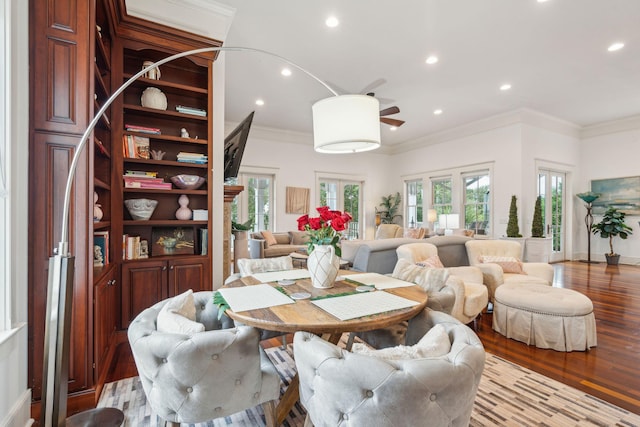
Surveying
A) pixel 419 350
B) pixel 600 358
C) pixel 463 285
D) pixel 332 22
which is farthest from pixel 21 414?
pixel 332 22

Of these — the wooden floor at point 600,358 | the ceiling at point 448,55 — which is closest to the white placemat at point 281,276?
the wooden floor at point 600,358

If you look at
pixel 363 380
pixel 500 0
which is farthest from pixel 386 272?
pixel 500 0

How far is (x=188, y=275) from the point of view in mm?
2791

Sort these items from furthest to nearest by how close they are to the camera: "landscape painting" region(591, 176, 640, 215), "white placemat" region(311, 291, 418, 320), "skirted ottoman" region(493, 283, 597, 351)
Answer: "landscape painting" region(591, 176, 640, 215)
"skirted ottoman" region(493, 283, 597, 351)
"white placemat" region(311, 291, 418, 320)

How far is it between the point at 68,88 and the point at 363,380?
2079mm

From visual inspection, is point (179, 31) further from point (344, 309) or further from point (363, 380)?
point (363, 380)

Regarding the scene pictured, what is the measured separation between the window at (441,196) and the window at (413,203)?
1.50 ft

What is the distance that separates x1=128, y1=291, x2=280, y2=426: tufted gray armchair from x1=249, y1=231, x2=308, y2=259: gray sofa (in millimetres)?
4770

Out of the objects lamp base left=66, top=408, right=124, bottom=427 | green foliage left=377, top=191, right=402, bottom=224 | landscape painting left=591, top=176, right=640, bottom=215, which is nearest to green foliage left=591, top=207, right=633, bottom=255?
landscape painting left=591, top=176, right=640, bottom=215

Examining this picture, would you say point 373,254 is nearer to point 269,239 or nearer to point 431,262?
point 431,262

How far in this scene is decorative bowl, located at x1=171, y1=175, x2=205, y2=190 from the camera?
112 inches

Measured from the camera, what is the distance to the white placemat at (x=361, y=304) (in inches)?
51.7

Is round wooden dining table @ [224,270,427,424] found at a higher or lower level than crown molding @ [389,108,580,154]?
lower

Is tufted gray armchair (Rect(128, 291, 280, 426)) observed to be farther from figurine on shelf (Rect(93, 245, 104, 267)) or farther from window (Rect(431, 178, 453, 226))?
window (Rect(431, 178, 453, 226))
